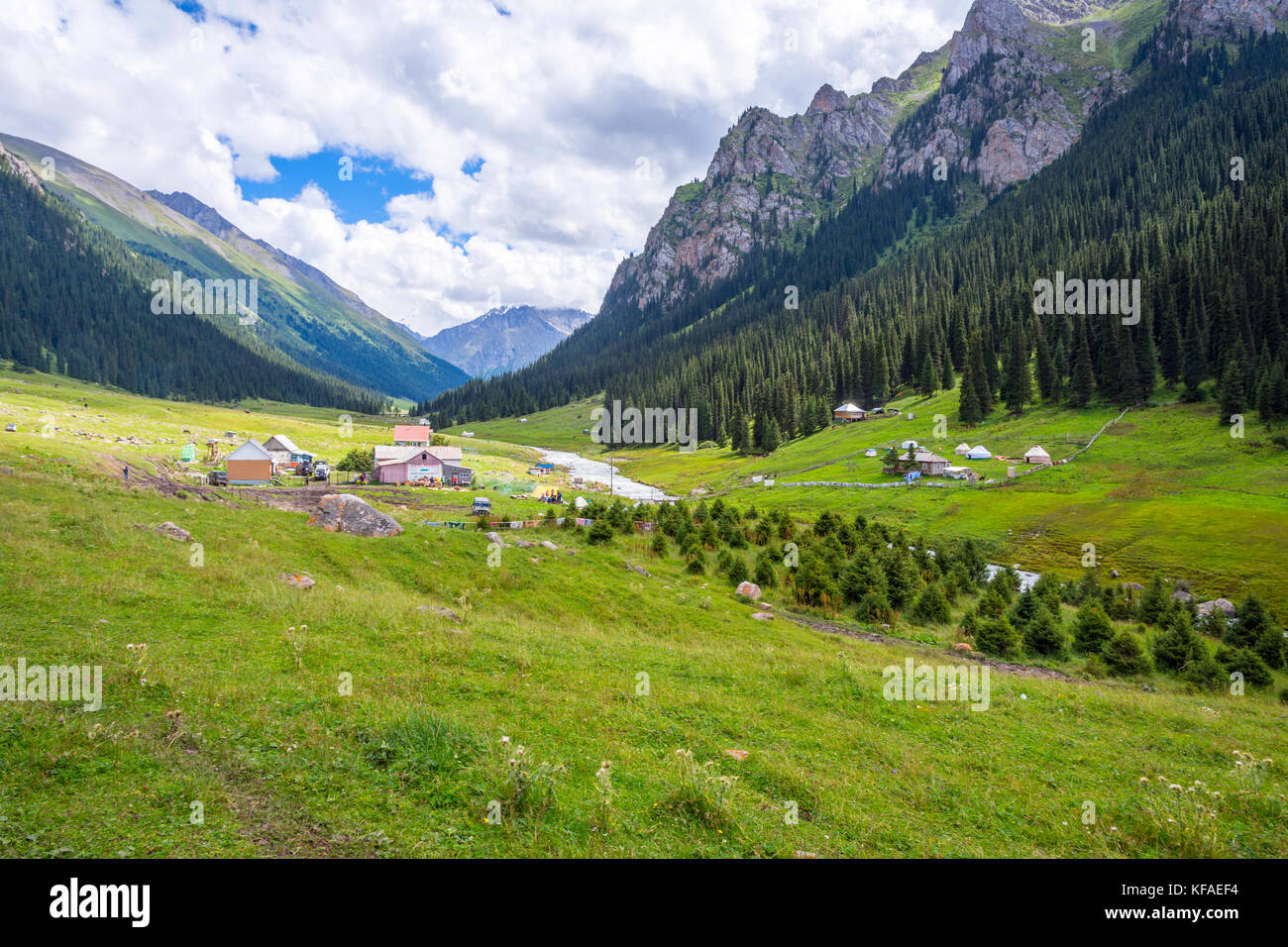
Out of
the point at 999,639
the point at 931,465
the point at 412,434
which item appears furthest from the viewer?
the point at 412,434

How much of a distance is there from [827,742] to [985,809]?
3.28m

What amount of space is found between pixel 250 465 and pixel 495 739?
242ft

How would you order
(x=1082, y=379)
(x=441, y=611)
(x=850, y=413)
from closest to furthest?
1. (x=441, y=611)
2. (x=1082, y=379)
3. (x=850, y=413)

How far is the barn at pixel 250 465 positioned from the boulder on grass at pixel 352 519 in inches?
1726

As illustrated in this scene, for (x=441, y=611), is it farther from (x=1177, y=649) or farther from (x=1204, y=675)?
(x=1177, y=649)

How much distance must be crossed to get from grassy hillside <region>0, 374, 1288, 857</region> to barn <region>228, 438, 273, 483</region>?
48.3 meters

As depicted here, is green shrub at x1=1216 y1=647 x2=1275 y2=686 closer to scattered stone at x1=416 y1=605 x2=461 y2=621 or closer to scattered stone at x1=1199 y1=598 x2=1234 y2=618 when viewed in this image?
scattered stone at x1=1199 y1=598 x2=1234 y2=618

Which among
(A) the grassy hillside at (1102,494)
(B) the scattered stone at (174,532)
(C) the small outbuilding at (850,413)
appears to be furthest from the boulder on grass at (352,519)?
(C) the small outbuilding at (850,413)

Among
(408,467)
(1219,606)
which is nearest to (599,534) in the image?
(1219,606)

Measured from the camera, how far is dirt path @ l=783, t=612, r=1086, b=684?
27156mm

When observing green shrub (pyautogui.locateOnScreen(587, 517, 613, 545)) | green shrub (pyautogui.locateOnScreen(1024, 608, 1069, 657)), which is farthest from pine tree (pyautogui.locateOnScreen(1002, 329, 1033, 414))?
green shrub (pyautogui.locateOnScreen(587, 517, 613, 545))

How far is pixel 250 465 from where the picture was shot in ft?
220

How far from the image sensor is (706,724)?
12820 millimetres
